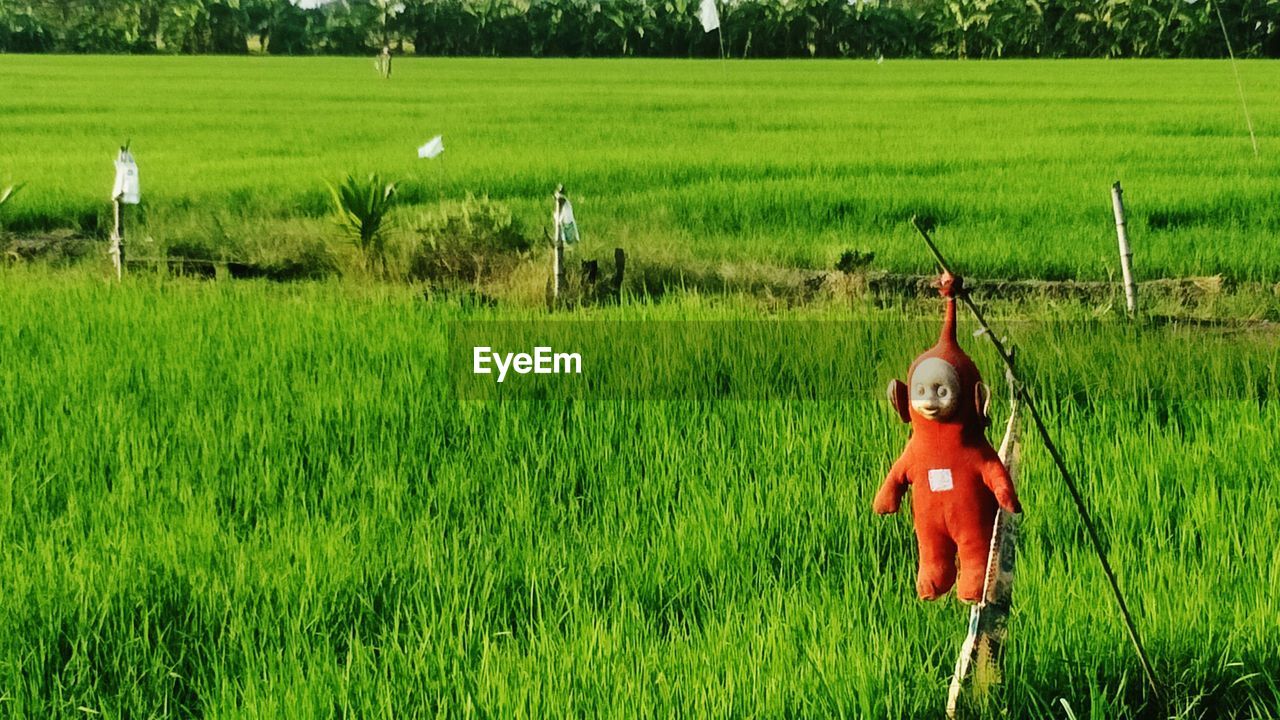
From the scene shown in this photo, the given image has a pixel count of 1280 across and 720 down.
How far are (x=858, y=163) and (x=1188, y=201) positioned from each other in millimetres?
4011

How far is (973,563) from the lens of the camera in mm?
1173

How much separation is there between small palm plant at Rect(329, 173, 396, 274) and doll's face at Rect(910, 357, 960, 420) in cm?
682

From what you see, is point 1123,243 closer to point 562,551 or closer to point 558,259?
point 558,259

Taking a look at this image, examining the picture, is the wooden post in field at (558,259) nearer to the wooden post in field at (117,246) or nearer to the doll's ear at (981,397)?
the wooden post in field at (117,246)

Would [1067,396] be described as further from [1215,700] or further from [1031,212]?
[1031,212]

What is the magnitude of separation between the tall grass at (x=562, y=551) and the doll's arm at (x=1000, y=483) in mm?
914

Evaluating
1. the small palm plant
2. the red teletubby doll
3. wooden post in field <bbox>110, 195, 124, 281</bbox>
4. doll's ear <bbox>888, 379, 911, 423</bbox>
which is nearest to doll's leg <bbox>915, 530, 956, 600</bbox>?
the red teletubby doll

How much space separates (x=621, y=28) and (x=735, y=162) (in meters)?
41.3

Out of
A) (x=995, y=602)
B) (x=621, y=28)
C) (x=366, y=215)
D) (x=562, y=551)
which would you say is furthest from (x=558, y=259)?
(x=621, y=28)

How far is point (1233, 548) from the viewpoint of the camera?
2852 millimetres

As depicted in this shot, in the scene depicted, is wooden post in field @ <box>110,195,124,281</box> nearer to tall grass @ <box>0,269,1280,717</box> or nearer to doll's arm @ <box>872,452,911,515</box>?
tall grass @ <box>0,269,1280,717</box>

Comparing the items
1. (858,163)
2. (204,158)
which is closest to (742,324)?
(858,163)

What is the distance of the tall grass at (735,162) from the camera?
9.00 m

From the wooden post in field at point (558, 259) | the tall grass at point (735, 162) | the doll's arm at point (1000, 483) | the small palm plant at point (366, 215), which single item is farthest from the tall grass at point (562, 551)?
the tall grass at point (735, 162)
